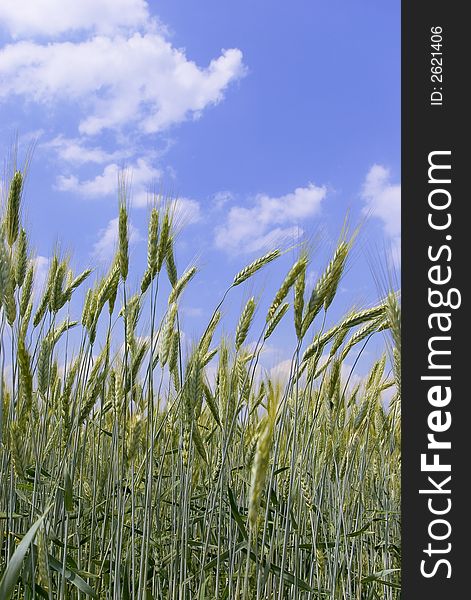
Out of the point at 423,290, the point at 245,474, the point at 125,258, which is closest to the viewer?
the point at 125,258

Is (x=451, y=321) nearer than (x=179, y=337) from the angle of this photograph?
Yes

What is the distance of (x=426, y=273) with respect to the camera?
1767 mm

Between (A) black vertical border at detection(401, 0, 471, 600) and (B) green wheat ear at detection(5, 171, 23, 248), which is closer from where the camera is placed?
(B) green wheat ear at detection(5, 171, 23, 248)

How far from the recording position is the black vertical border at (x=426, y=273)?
1.69 metres

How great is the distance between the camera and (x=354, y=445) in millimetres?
2104

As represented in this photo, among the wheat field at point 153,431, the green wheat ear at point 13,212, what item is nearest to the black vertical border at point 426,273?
the wheat field at point 153,431

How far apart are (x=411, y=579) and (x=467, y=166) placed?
1.07 meters

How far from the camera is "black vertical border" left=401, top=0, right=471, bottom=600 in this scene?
1.69 metres

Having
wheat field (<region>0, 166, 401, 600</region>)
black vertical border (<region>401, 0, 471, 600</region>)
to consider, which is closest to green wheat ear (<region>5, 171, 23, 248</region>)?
A: wheat field (<region>0, 166, 401, 600</region>)

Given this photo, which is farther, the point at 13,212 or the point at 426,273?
the point at 426,273

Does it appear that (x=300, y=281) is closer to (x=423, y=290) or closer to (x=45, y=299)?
(x=423, y=290)

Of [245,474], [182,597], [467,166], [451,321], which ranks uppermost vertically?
[467,166]

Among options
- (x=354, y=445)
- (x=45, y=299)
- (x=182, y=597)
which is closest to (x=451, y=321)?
(x=354, y=445)

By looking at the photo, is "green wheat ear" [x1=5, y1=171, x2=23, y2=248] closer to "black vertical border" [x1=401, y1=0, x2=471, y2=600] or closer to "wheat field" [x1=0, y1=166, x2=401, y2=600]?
"wheat field" [x1=0, y1=166, x2=401, y2=600]
